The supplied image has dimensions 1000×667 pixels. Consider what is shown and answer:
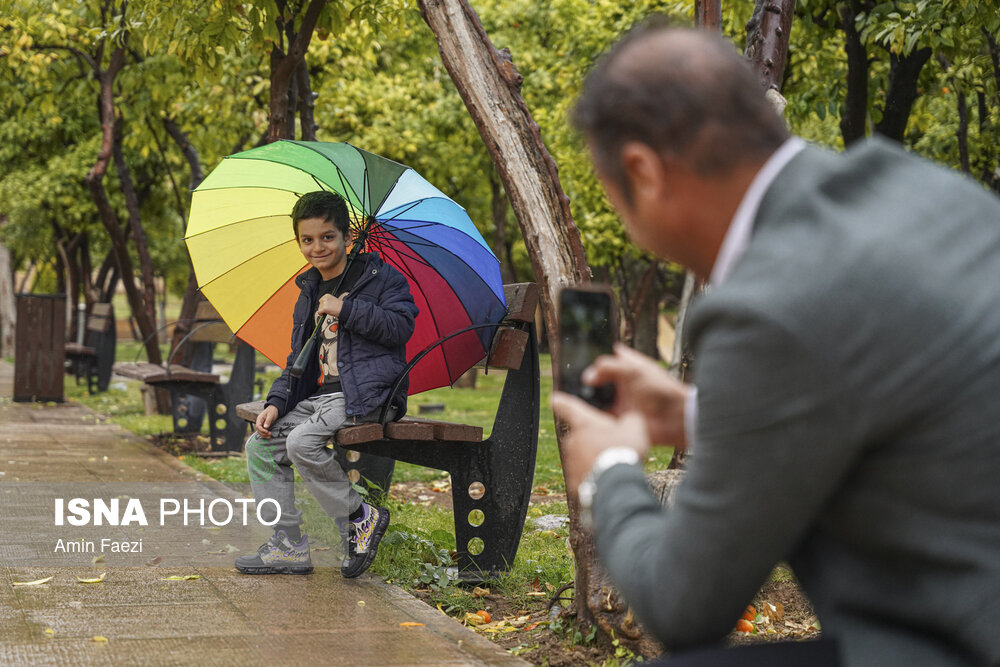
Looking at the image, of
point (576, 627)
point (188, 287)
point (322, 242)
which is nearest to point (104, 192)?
point (188, 287)

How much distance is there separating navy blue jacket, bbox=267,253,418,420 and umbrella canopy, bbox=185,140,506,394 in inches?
15.1

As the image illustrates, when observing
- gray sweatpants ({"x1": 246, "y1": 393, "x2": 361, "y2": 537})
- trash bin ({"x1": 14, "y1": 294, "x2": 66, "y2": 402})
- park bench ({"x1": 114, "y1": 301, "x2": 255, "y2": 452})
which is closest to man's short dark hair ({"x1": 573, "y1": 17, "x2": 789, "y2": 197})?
gray sweatpants ({"x1": 246, "y1": 393, "x2": 361, "y2": 537})

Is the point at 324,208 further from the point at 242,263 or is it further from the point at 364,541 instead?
the point at 364,541

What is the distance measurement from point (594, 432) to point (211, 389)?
819 centimetres

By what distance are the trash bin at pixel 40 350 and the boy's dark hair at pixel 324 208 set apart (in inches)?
376

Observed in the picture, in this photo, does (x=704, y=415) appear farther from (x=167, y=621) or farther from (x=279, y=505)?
(x=279, y=505)

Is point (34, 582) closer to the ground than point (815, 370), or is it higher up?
closer to the ground

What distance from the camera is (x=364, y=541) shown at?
16.2 feet

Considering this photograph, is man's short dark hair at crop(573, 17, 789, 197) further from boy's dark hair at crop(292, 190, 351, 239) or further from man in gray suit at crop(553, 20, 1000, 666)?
boy's dark hair at crop(292, 190, 351, 239)

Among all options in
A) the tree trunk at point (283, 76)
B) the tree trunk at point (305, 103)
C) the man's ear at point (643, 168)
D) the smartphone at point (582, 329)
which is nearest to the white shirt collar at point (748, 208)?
the man's ear at point (643, 168)

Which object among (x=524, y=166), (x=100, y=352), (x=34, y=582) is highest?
(x=524, y=166)

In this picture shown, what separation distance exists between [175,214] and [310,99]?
763 inches

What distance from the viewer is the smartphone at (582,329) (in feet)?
5.87

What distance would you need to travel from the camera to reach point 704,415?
1343 millimetres
